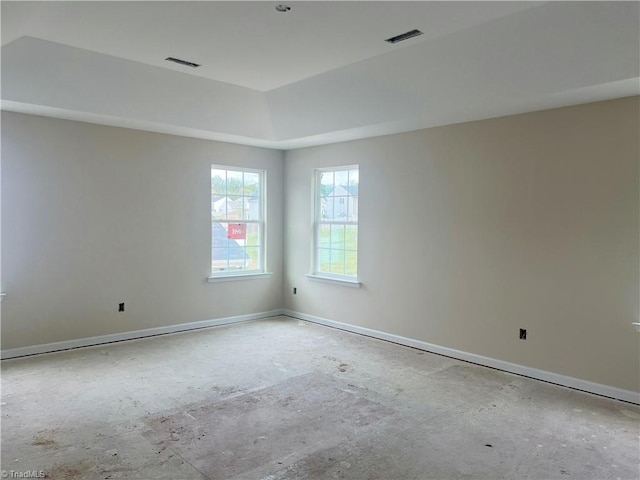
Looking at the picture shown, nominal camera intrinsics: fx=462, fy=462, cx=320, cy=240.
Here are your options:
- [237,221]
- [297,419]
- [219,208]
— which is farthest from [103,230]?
[297,419]

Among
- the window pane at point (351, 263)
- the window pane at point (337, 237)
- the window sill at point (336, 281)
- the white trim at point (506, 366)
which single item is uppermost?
the window pane at point (337, 237)

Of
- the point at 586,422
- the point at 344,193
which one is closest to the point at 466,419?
the point at 586,422

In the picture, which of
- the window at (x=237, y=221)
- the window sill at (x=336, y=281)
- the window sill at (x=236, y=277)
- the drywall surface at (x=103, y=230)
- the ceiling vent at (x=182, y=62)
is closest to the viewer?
the ceiling vent at (x=182, y=62)

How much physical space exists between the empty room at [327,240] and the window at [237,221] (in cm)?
4

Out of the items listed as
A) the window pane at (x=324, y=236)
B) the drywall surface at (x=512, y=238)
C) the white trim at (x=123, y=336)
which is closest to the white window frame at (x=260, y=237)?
the white trim at (x=123, y=336)

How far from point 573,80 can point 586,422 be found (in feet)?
7.96

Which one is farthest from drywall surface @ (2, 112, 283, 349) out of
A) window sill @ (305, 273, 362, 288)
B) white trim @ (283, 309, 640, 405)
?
white trim @ (283, 309, 640, 405)

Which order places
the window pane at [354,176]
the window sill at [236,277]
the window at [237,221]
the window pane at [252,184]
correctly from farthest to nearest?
the window pane at [252,184]
the window at [237,221]
the window sill at [236,277]
the window pane at [354,176]

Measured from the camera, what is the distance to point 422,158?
498cm

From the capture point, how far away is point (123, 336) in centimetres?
517

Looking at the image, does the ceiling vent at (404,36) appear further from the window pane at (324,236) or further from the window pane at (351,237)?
the window pane at (324,236)

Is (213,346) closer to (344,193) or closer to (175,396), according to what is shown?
(175,396)

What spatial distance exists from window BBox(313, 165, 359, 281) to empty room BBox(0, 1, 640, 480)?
0.04 meters

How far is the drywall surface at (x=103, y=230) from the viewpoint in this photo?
451cm
